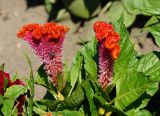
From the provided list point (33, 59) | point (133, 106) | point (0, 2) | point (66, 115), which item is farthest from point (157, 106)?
point (0, 2)

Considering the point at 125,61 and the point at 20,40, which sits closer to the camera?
the point at 125,61

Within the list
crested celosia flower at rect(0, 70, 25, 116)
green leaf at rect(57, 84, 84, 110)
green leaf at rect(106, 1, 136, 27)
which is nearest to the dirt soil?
green leaf at rect(106, 1, 136, 27)

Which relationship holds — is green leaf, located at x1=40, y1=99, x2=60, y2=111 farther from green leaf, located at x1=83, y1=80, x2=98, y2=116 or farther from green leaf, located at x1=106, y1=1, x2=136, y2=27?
green leaf, located at x1=106, y1=1, x2=136, y2=27

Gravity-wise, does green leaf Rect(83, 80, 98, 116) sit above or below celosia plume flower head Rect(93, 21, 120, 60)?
below

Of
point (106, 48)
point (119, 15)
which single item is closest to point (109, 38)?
point (106, 48)

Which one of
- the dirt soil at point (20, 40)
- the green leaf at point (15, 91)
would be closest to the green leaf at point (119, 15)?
the dirt soil at point (20, 40)

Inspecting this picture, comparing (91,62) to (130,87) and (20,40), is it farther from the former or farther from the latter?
(20,40)
